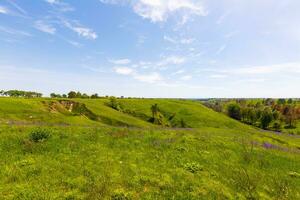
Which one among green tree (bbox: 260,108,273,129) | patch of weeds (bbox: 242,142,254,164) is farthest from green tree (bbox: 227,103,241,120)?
patch of weeds (bbox: 242,142,254,164)

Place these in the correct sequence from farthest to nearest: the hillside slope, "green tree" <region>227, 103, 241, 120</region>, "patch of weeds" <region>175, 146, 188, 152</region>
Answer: "green tree" <region>227, 103, 241, 120</region>, the hillside slope, "patch of weeds" <region>175, 146, 188, 152</region>

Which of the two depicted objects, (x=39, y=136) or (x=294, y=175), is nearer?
(x=294, y=175)

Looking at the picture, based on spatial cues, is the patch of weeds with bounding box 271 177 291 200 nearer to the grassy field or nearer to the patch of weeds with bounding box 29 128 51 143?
the grassy field

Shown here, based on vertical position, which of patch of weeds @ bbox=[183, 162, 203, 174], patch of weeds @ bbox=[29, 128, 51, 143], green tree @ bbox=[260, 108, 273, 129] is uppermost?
patch of weeds @ bbox=[29, 128, 51, 143]

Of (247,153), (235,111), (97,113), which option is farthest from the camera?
(235,111)

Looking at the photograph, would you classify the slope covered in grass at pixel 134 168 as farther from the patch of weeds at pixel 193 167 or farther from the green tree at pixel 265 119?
the green tree at pixel 265 119

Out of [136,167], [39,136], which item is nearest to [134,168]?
[136,167]

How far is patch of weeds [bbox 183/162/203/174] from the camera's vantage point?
55.1 feet

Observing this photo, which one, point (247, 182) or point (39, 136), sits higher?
point (39, 136)

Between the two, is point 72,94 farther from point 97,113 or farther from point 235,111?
point 235,111

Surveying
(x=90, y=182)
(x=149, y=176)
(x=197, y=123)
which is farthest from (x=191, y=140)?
(x=197, y=123)

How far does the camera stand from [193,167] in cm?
1712

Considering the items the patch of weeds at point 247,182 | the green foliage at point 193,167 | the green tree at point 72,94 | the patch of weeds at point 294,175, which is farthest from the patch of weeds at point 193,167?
the green tree at point 72,94

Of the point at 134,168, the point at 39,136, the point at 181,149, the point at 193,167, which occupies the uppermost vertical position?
the point at 39,136
